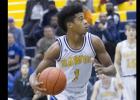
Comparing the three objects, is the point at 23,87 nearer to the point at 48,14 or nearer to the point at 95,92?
the point at 95,92

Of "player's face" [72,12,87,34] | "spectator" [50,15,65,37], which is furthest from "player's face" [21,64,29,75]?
"player's face" [72,12,87,34]

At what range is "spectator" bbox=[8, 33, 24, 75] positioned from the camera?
47.8ft

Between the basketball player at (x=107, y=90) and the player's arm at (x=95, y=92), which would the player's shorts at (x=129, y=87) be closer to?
the basketball player at (x=107, y=90)

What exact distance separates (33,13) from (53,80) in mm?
7685

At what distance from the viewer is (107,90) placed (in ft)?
42.3

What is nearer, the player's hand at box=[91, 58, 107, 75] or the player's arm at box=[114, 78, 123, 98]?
the player's hand at box=[91, 58, 107, 75]

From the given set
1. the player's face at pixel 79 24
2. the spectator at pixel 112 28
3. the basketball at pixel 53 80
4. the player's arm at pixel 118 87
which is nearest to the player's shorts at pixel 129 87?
the player's arm at pixel 118 87

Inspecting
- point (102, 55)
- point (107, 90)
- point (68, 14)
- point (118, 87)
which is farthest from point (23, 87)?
point (102, 55)

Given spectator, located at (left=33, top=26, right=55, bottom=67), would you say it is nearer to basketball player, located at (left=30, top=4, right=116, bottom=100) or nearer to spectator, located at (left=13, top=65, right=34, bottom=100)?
spectator, located at (left=13, top=65, right=34, bottom=100)

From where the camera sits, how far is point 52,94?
343 inches

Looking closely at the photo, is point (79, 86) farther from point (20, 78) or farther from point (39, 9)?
point (39, 9)
